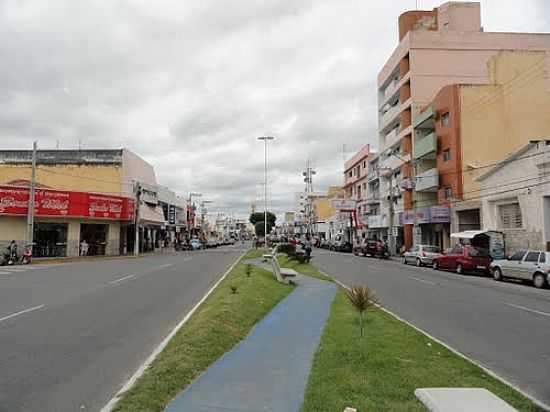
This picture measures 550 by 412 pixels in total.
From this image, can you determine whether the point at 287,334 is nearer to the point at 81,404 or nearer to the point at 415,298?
the point at 81,404

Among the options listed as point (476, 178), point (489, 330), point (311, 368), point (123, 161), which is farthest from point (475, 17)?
point (311, 368)

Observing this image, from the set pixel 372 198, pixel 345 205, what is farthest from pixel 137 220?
pixel 345 205

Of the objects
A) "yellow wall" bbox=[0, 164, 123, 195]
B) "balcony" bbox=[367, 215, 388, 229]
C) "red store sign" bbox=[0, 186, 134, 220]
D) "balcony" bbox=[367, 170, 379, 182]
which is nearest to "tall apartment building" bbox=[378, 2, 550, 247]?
"balcony" bbox=[367, 215, 388, 229]

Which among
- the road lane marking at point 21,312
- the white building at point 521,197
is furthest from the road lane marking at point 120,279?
the white building at point 521,197

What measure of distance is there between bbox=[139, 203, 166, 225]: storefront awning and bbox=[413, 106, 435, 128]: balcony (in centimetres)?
2871

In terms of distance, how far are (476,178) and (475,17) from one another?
2347cm

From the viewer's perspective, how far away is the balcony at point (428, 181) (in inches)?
1649

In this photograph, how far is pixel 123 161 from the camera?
50.0 m

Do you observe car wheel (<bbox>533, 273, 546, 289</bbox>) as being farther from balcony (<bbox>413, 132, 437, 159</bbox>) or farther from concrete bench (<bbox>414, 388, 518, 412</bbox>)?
balcony (<bbox>413, 132, 437, 159</bbox>)

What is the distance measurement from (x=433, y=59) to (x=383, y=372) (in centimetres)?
4725

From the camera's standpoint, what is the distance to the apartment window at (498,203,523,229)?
3126 cm

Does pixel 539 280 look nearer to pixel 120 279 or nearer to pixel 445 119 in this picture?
pixel 120 279

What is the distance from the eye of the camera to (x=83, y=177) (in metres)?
49.1

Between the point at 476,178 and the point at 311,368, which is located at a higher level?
the point at 476,178
